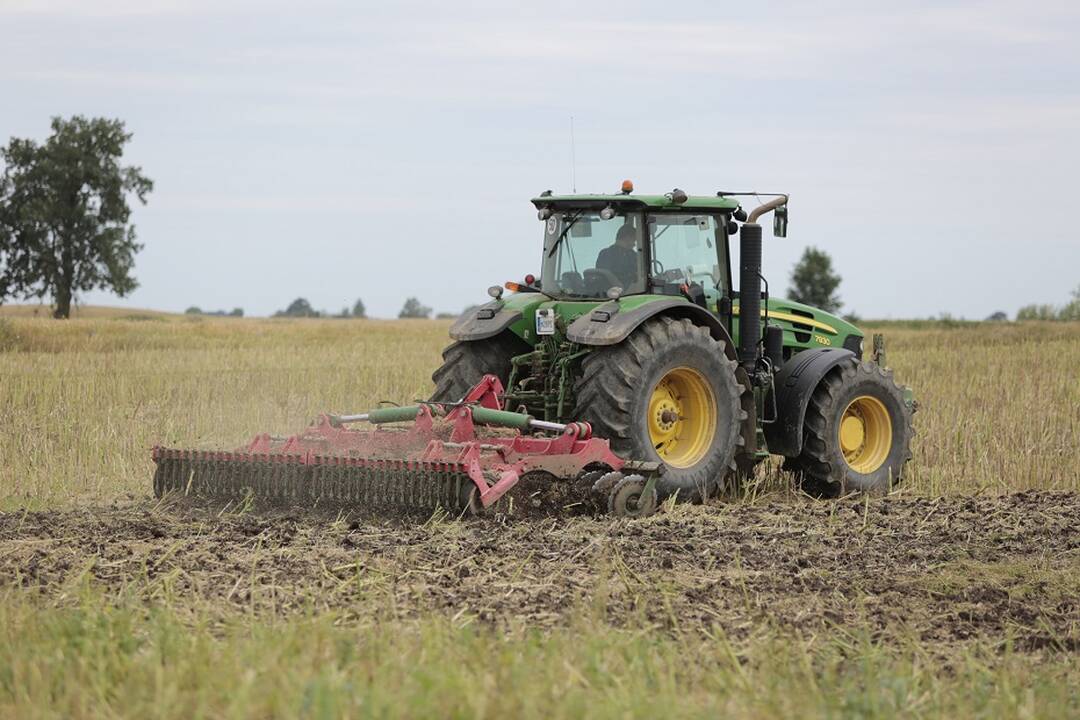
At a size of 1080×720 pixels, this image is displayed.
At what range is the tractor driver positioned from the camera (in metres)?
9.98

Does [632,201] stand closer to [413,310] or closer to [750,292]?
[750,292]

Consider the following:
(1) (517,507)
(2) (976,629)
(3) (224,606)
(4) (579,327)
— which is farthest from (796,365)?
(3) (224,606)

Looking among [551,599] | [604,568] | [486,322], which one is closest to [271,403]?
[486,322]

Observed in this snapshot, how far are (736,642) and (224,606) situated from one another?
2220 mm

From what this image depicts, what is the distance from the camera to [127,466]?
1130 centimetres

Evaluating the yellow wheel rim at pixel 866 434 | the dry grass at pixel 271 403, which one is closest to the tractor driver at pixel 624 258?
the dry grass at pixel 271 403

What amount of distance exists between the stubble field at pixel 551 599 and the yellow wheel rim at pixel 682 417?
46 centimetres

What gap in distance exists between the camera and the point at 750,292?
413 inches

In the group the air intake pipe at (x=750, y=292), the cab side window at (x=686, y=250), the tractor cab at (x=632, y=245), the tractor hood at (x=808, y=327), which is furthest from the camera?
the tractor hood at (x=808, y=327)

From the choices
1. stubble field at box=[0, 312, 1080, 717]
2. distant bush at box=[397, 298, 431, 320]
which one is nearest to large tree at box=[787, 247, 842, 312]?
distant bush at box=[397, 298, 431, 320]

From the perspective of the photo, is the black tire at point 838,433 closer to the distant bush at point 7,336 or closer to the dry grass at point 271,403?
the dry grass at point 271,403

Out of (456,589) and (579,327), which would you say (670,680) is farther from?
(579,327)

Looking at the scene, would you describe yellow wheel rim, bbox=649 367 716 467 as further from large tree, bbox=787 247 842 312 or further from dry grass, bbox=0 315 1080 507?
large tree, bbox=787 247 842 312

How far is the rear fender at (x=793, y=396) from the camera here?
10.6 meters
